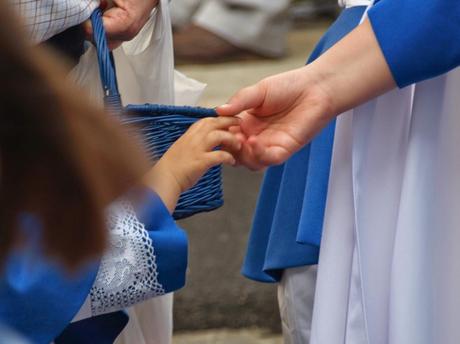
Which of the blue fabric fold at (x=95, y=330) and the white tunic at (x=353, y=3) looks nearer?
the blue fabric fold at (x=95, y=330)

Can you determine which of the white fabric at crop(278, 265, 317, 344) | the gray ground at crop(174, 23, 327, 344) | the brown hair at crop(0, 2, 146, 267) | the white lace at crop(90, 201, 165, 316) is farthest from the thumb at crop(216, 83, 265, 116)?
the gray ground at crop(174, 23, 327, 344)

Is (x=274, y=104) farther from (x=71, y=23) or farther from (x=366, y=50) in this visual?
(x=71, y=23)

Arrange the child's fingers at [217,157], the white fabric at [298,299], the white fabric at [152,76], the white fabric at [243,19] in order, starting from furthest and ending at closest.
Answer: the white fabric at [243,19] → the white fabric at [152,76] → the white fabric at [298,299] → the child's fingers at [217,157]

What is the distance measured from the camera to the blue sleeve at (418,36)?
154 cm

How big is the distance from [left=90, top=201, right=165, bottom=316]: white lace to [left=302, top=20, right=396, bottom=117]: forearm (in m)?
0.36

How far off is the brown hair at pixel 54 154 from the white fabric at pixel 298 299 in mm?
961

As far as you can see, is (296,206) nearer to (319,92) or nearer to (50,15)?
(319,92)

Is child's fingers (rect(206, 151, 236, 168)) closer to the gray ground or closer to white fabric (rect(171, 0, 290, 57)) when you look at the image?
the gray ground

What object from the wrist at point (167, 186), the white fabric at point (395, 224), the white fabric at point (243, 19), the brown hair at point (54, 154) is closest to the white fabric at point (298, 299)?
the white fabric at point (395, 224)

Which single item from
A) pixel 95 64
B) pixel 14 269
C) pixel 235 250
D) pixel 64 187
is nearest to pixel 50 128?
pixel 64 187

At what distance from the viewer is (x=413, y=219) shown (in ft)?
5.38

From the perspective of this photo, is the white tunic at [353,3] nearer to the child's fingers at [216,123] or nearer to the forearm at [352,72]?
the forearm at [352,72]

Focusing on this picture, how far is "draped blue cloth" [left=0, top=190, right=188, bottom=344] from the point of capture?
132 centimetres

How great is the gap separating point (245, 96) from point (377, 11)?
0.23 m
